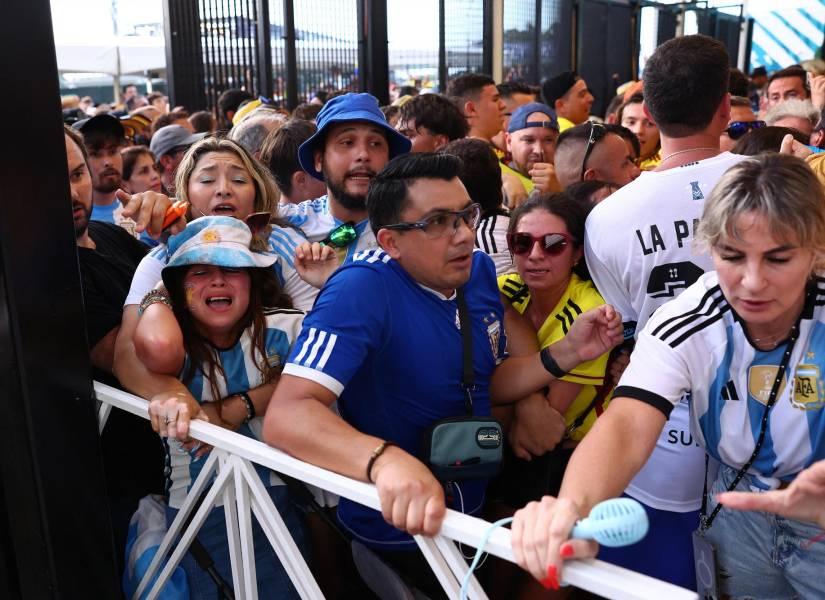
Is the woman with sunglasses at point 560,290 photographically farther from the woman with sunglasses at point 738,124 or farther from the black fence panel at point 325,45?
the black fence panel at point 325,45

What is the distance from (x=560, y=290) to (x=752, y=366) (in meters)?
0.96

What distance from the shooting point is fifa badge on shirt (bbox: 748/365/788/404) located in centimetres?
167

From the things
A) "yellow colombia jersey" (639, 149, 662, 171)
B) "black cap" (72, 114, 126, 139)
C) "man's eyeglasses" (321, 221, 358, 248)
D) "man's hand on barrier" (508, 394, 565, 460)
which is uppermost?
"black cap" (72, 114, 126, 139)

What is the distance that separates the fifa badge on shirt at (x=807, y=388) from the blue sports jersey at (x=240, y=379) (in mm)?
1499

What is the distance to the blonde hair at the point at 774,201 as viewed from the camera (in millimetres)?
1584

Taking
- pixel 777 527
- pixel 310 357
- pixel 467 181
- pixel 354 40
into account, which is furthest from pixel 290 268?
pixel 354 40

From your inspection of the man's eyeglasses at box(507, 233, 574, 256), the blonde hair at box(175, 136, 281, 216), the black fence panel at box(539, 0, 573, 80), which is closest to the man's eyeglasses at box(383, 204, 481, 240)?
the man's eyeglasses at box(507, 233, 574, 256)

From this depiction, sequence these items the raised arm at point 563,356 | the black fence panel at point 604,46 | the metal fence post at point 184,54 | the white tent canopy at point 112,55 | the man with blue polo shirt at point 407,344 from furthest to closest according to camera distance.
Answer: the black fence panel at point 604,46 < the white tent canopy at point 112,55 < the metal fence post at point 184,54 < the raised arm at point 563,356 < the man with blue polo shirt at point 407,344

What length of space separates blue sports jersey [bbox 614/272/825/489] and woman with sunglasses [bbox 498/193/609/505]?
0.71 metres

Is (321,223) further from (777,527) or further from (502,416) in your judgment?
(777,527)

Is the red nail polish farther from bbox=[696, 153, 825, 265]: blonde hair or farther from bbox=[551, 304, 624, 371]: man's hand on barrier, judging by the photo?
bbox=[551, 304, 624, 371]: man's hand on barrier

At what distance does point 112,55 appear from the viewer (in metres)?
14.6

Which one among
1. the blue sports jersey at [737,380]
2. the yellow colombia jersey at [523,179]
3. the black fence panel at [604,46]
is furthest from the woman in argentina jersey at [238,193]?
the black fence panel at [604,46]

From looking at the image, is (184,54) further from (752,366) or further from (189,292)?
(752,366)
